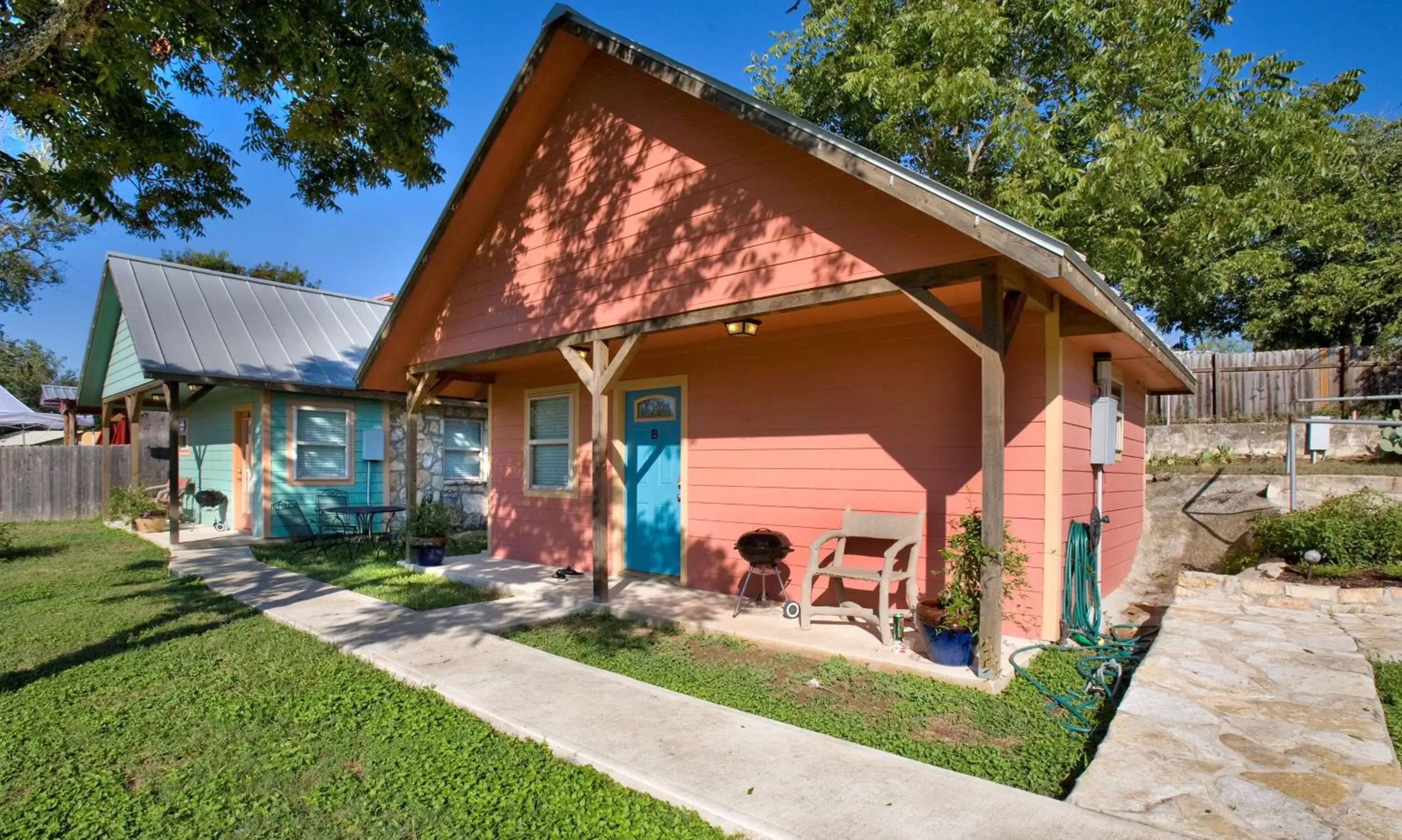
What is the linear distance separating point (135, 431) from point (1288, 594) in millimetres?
17736

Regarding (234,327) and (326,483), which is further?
(234,327)

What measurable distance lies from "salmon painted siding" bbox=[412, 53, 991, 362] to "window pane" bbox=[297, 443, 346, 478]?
4.91 meters

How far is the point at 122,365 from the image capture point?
13.6 m

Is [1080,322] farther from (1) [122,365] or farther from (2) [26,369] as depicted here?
(2) [26,369]

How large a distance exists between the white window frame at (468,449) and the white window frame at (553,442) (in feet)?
15.7

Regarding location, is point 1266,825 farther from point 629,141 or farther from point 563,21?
point 563,21

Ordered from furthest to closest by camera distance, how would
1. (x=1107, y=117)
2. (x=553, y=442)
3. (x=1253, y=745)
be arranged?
(x=1107, y=117)
(x=553, y=442)
(x=1253, y=745)

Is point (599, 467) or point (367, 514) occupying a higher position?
point (599, 467)

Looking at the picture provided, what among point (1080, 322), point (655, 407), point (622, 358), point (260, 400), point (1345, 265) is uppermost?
point (1345, 265)

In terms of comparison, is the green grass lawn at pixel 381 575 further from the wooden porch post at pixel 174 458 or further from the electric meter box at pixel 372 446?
the electric meter box at pixel 372 446

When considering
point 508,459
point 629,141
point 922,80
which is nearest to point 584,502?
point 508,459

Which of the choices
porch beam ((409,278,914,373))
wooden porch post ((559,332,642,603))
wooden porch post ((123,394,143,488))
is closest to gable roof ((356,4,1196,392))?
porch beam ((409,278,914,373))

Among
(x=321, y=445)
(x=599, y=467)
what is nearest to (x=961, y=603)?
(x=599, y=467)

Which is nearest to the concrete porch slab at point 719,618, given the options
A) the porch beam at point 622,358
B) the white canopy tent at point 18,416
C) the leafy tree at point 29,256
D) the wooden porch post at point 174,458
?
the porch beam at point 622,358
